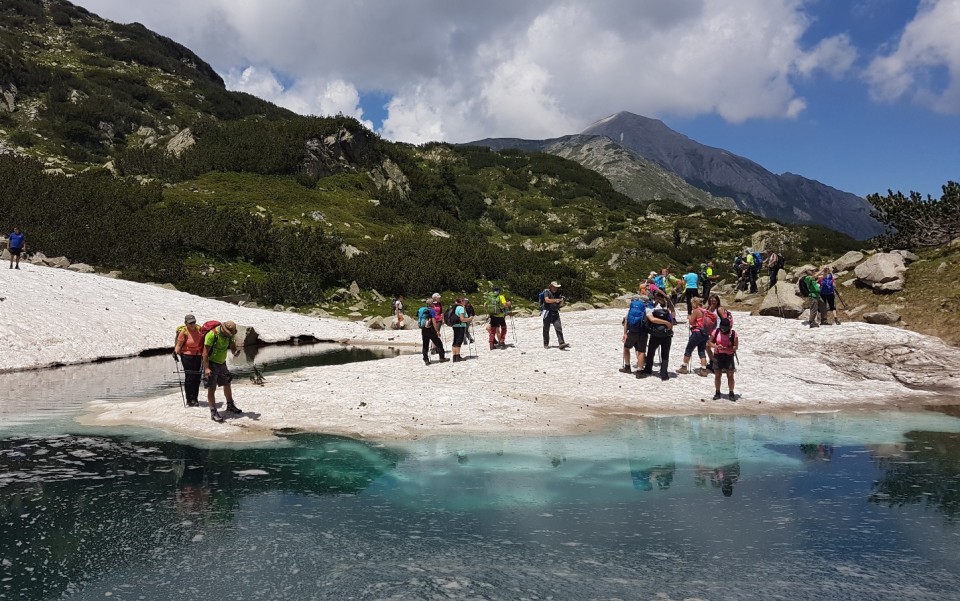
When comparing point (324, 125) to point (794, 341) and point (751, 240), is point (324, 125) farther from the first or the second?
point (794, 341)

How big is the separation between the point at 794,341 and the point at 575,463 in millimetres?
14507

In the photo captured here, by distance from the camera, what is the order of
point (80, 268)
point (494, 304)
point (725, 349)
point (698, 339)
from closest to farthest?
point (725, 349) < point (698, 339) < point (494, 304) < point (80, 268)

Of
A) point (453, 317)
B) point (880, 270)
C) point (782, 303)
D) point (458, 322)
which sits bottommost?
point (458, 322)

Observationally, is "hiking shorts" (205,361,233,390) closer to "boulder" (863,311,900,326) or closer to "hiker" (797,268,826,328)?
"hiker" (797,268,826,328)

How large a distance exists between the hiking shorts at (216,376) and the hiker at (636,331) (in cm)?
1199

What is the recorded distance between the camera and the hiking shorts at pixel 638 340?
19.2 meters

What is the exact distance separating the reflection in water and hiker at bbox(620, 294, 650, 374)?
221 inches

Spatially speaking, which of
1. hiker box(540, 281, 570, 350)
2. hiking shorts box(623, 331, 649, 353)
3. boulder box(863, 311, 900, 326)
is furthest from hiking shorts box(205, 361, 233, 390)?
boulder box(863, 311, 900, 326)

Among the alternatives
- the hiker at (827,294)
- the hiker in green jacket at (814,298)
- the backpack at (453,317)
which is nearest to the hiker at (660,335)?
the backpack at (453,317)

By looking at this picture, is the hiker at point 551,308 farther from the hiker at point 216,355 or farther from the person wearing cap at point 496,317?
the hiker at point 216,355

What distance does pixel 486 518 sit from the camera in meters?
9.19

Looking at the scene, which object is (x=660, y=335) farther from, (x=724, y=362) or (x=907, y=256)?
(x=907, y=256)

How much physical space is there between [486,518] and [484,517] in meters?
0.05

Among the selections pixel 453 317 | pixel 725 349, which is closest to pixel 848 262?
pixel 725 349
